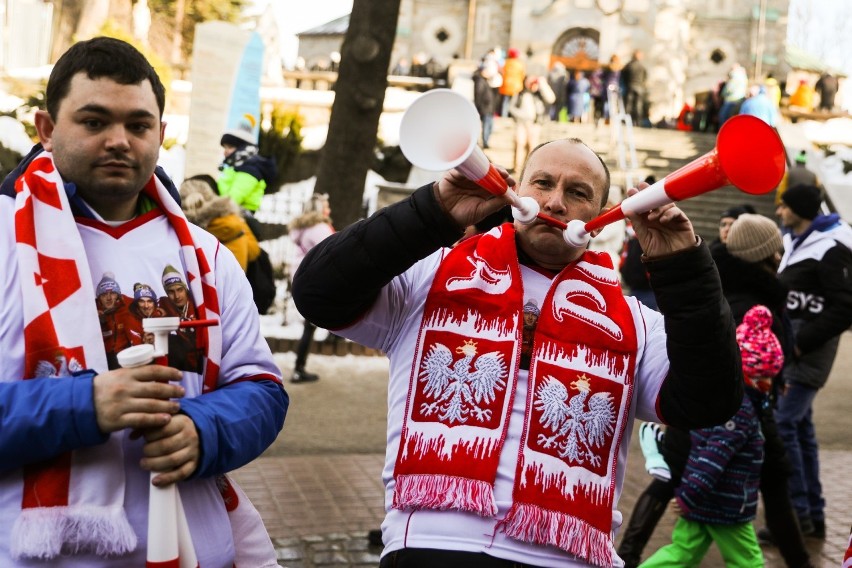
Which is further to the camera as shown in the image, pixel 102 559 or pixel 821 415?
pixel 821 415

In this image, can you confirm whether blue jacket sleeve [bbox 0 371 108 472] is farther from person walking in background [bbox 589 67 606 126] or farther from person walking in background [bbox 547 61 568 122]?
person walking in background [bbox 589 67 606 126]

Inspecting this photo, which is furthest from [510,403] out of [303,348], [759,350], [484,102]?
[484,102]

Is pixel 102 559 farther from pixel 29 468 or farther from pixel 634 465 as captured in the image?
pixel 634 465

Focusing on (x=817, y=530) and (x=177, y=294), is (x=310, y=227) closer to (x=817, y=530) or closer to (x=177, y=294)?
(x=817, y=530)

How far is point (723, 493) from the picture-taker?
4223 mm

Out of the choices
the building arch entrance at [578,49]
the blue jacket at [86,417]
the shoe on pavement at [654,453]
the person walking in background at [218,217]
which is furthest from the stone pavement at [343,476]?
the building arch entrance at [578,49]

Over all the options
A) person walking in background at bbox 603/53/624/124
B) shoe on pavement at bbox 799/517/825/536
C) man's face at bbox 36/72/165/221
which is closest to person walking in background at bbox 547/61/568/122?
person walking in background at bbox 603/53/624/124

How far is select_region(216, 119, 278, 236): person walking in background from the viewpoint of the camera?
756cm

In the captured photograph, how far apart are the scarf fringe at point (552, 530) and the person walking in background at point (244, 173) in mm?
5322

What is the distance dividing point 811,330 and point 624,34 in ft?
121

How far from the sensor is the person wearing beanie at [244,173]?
7562mm

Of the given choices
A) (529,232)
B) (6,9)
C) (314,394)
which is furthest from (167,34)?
(529,232)

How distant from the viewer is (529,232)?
101 inches

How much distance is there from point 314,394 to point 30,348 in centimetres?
692
